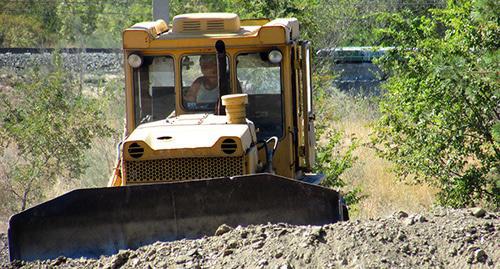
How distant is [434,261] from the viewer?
660 centimetres

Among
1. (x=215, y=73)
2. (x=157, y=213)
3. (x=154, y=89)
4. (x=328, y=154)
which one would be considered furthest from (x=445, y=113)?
(x=157, y=213)

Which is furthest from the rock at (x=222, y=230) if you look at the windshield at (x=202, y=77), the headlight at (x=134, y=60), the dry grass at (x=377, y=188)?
the dry grass at (x=377, y=188)

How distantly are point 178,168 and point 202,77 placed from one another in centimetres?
151

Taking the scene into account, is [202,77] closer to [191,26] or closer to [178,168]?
[191,26]

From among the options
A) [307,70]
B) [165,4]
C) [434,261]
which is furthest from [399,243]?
[165,4]

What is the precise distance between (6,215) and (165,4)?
3831 mm

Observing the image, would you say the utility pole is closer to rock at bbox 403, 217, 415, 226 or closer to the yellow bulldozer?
the yellow bulldozer

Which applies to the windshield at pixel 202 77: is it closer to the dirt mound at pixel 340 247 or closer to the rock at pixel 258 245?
the dirt mound at pixel 340 247

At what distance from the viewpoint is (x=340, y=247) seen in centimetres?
673

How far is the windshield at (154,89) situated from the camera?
9.32 meters

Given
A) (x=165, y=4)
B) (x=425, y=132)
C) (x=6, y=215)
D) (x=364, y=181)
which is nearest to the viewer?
(x=425, y=132)

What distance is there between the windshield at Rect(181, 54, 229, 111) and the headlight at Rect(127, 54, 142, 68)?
397 millimetres

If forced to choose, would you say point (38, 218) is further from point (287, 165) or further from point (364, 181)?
point (364, 181)

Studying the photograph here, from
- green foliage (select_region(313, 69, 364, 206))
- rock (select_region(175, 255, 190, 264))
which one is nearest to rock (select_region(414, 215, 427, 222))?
rock (select_region(175, 255, 190, 264))
